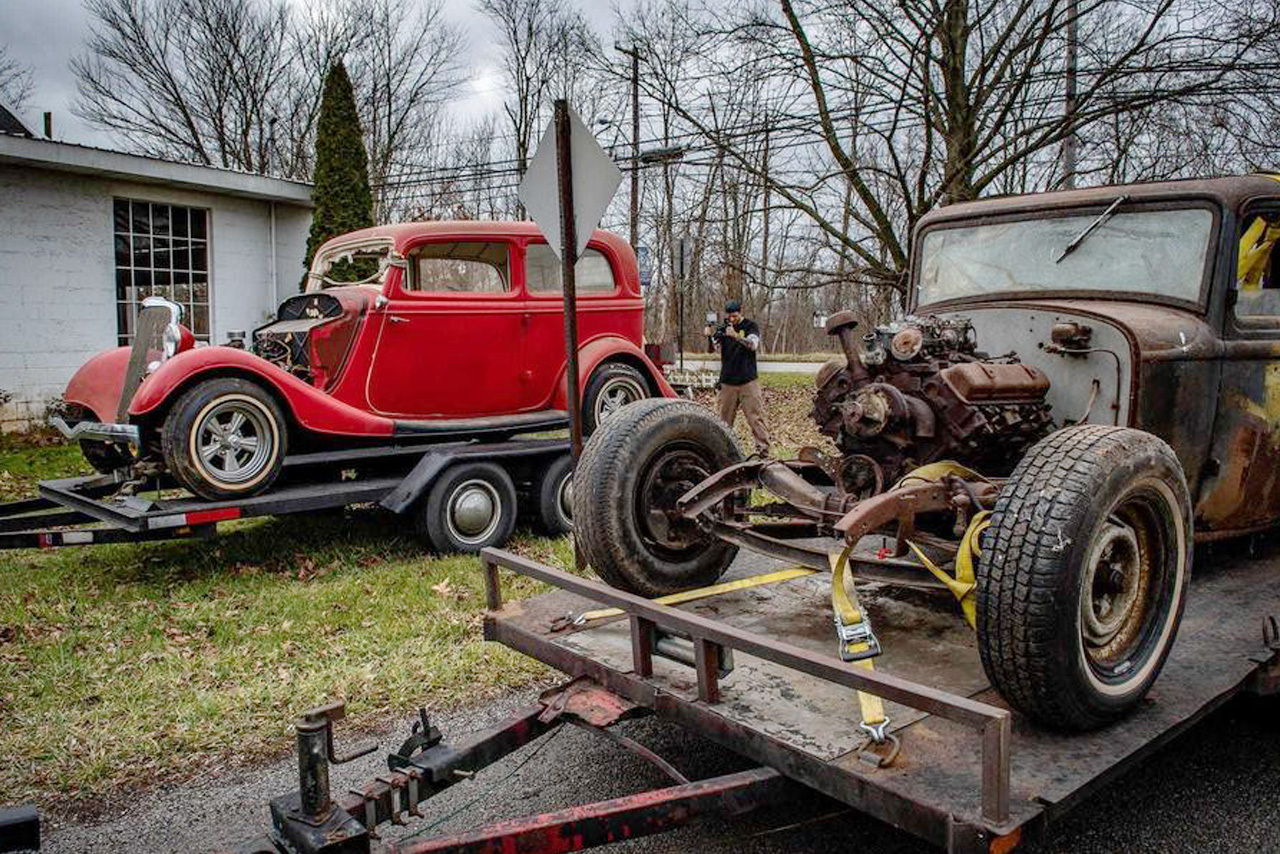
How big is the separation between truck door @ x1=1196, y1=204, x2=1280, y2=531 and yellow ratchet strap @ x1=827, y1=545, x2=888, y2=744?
1.91 metres

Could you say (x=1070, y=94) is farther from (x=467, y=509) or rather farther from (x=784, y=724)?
(x=784, y=724)

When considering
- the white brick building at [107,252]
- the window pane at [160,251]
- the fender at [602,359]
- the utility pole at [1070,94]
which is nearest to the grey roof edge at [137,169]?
the white brick building at [107,252]

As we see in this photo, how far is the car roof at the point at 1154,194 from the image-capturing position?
150 inches

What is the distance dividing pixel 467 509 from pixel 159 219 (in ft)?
28.0

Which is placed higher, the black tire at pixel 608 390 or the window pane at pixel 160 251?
the window pane at pixel 160 251

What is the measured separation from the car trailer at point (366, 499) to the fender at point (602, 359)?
66 centimetres

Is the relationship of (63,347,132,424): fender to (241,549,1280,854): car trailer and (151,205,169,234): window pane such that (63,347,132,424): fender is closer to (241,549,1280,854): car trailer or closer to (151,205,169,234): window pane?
(241,549,1280,854): car trailer

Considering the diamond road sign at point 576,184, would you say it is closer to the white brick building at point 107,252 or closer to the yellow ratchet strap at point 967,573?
the yellow ratchet strap at point 967,573

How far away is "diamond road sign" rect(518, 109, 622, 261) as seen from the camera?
205 inches

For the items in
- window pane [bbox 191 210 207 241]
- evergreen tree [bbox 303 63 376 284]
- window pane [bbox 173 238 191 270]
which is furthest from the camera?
evergreen tree [bbox 303 63 376 284]

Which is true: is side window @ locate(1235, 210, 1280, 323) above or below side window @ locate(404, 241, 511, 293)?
below

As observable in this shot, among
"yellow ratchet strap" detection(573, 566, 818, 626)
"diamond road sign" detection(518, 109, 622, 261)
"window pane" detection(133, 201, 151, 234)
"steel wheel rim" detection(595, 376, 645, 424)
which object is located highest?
"window pane" detection(133, 201, 151, 234)

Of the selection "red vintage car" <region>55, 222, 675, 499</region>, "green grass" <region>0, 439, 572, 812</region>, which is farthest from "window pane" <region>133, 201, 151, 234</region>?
"green grass" <region>0, 439, 572, 812</region>

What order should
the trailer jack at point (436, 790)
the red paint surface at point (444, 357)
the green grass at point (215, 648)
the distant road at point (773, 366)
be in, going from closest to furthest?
the trailer jack at point (436, 790) → the green grass at point (215, 648) → the red paint surface at point (444, 357) → the distant road at point (773, 366)
